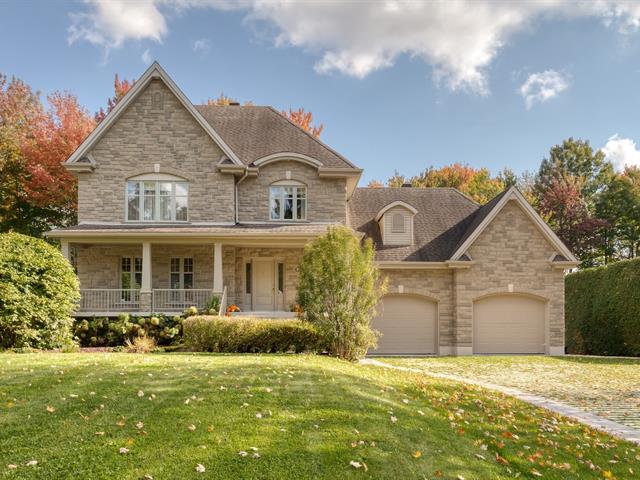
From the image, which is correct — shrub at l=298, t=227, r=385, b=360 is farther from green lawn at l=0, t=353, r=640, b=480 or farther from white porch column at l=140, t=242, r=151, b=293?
white porch column at l=140, t=242, r=151, b=293

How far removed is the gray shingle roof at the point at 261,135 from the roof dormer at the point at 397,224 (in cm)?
262

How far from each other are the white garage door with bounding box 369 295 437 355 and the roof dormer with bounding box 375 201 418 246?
241 cm

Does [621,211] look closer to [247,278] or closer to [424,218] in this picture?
[424,218]

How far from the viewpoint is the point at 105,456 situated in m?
4.81

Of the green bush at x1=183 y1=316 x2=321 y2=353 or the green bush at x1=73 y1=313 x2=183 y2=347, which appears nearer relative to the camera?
the green bush at x1=183 y1=316 x2=321 y2=353

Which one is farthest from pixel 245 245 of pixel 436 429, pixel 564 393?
pixel 436 429

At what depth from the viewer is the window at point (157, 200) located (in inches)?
791

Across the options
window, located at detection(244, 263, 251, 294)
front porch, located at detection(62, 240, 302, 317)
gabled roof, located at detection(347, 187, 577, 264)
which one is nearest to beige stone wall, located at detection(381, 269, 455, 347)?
gabled roof, located at detection(347, 187, 577, 264)

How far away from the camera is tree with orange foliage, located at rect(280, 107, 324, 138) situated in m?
34.4

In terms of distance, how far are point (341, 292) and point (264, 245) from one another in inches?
284

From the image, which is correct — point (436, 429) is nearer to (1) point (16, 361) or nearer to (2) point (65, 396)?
(2) point (65, 396)

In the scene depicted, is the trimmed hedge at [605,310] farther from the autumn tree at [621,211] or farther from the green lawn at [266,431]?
the autumn tree at [621,211]

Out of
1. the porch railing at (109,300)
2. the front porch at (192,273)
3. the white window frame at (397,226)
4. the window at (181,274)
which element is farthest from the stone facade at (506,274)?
the porch railing at (109,300)

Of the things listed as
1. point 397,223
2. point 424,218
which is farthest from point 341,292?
point 424,218
